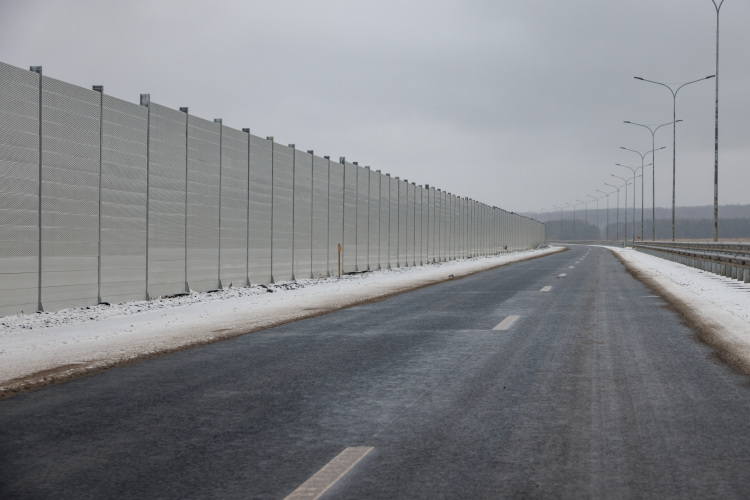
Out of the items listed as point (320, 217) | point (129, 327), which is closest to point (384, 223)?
point (320, 217)

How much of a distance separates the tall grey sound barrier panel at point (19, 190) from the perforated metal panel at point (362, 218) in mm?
20229

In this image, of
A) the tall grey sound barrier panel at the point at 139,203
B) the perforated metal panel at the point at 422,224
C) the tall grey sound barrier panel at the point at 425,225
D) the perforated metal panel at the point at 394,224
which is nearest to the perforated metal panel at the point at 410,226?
the perforated metal panel at the point at 422,224

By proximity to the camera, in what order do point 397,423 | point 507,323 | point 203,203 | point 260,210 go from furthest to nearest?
point 260,210, point 203,203, point 507,323, point 397,423

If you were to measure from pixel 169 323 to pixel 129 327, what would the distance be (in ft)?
2.56

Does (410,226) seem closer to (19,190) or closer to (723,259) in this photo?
(723,259)

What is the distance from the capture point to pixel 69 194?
13930 millimetres

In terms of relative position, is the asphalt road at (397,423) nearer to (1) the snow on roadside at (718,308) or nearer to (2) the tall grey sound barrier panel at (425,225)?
(1) the snow on roadside at (718,308)

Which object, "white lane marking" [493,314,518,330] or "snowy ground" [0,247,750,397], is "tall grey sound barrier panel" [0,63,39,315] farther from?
"white lane marking" [493,314,518,330]

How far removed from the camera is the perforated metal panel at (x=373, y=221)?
34562mm

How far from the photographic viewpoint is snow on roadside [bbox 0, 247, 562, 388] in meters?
8.45

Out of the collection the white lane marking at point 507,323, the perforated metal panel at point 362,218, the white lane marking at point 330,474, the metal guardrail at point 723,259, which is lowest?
the white lane marking at point 330,474

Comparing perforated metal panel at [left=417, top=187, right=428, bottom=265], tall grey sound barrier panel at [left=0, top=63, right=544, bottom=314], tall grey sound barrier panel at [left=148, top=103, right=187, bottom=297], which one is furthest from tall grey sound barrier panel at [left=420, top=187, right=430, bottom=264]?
tall grey sound barrier panel at [left=148, top=103, right=187, bottom=297]

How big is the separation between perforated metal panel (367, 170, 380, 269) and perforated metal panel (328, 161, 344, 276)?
403 centimetres

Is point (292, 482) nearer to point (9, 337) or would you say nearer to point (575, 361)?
point (575, 361)
